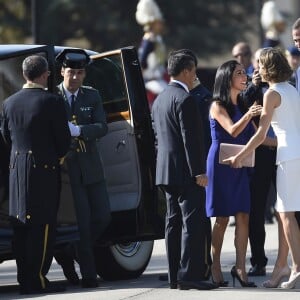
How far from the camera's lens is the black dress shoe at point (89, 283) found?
1095 cm

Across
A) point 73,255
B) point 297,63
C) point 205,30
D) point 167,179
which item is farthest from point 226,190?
point 205,30

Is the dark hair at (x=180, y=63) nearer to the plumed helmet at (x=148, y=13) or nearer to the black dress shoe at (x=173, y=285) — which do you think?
the black dress shoe at (x=173, y=285)

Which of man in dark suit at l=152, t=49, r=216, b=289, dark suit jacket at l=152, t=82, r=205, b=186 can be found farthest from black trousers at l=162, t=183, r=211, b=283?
dark suit jacket at l=152, t=82, r=205, b=186

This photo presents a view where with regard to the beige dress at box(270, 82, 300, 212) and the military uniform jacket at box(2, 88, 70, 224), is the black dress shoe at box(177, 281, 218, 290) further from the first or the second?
the military uniform jacket at box(2, 88, 70, 224)

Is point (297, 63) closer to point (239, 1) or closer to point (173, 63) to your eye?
point (173, 63)

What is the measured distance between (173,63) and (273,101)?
0.81 meters

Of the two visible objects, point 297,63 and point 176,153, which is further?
point 297,63

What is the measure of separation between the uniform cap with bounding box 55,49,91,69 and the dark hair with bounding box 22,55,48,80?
252 millimetres

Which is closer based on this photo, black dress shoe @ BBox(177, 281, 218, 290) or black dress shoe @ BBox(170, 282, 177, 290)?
black dress shoe @ BBox(177, 281, 218, 290)

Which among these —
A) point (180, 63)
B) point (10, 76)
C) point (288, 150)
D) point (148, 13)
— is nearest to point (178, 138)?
point (180, 63)

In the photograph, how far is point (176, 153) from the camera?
412 inches

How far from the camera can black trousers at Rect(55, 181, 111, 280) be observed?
10.9 m

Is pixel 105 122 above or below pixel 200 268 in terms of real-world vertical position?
above

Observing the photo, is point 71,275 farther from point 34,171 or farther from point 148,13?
point 148,13
